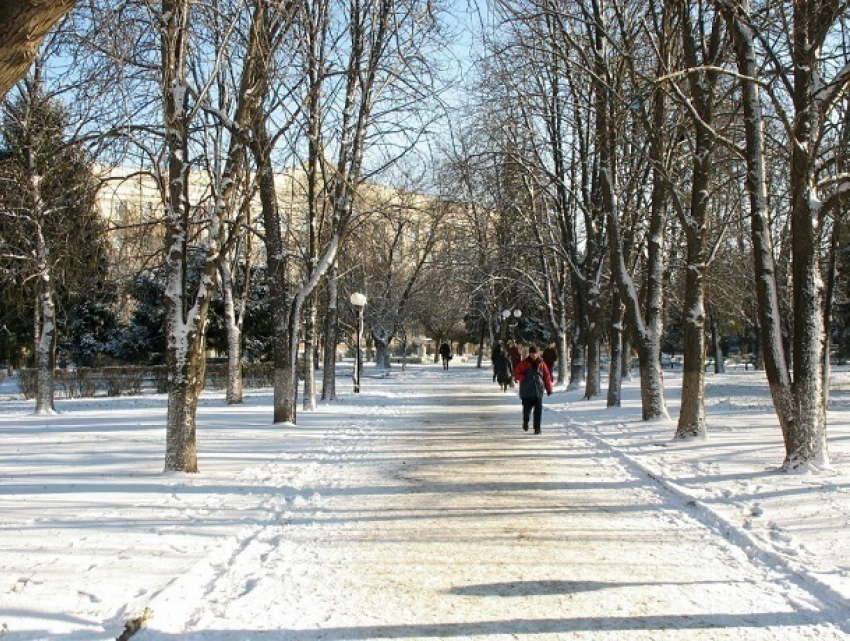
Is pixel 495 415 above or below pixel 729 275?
below

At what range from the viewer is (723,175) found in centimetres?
1956

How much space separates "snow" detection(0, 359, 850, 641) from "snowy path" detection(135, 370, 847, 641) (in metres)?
0.02

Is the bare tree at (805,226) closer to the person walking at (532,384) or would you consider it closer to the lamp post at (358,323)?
the person walking at (532,384)

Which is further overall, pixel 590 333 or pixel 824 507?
pixel 590 333

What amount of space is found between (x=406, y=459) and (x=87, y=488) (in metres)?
4.41

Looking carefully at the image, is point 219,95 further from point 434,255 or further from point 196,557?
point 434,255

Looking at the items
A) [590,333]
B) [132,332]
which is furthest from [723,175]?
[132,332]

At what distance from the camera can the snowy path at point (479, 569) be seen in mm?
4664

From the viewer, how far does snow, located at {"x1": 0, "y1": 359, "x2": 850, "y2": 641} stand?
187 inches

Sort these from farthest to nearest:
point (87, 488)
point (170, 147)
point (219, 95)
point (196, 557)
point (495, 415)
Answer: point (495, 415), point (219, 95), point (170, 147), point (87, 488), point (196, 557)

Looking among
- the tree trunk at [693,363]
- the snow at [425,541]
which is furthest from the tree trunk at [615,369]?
the snow at [425,541]

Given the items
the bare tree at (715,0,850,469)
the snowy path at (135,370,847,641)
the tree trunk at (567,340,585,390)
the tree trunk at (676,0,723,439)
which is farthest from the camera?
the tree trunk at (567,340,585,390)

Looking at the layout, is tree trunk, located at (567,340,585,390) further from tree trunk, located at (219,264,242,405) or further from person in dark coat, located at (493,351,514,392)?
tree trunk, located at (219,264,242,405)

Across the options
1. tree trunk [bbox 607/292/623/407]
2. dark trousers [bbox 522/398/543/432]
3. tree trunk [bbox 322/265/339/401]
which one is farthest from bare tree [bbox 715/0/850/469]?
tree trunk [bbox 322/265/339/401]
